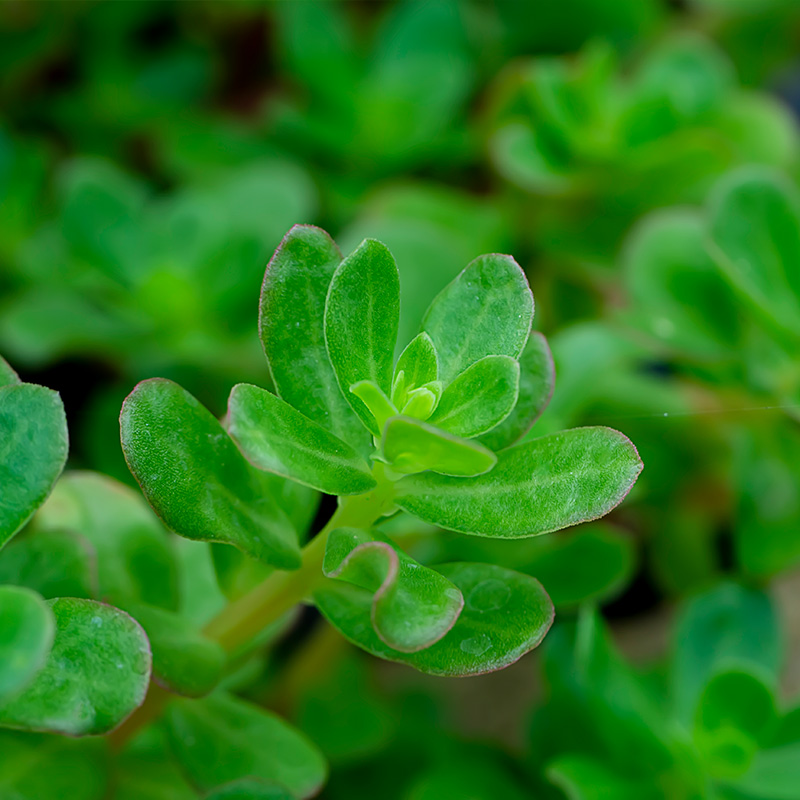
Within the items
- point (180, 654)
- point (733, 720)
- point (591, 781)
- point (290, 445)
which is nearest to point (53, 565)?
point (180, 654)

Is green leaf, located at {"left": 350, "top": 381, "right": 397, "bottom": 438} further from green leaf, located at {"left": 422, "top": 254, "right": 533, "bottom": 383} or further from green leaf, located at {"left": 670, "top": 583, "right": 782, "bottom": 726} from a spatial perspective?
green leaf, located at {"left": 670, "top": 583, "right": 782, "bottom": 726}

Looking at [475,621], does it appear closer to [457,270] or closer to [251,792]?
[251,792]

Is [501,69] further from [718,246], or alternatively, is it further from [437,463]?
[437,463]

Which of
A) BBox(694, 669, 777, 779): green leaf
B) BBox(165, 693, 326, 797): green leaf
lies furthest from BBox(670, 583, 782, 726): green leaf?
BBox(165, 693, 326, 797): green leaf

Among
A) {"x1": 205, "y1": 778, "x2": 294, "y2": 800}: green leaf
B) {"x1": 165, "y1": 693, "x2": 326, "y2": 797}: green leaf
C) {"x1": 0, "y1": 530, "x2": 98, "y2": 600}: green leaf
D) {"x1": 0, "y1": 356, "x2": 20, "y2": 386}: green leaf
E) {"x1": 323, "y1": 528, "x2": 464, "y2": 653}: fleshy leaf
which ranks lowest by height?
{"x1": 165, "y1": 693, "x2": 326, "y2": 797}: green leaf

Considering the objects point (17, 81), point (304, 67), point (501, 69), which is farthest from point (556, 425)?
point (17, 81)

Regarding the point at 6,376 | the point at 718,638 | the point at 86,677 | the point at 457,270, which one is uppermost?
the point at 6,376
